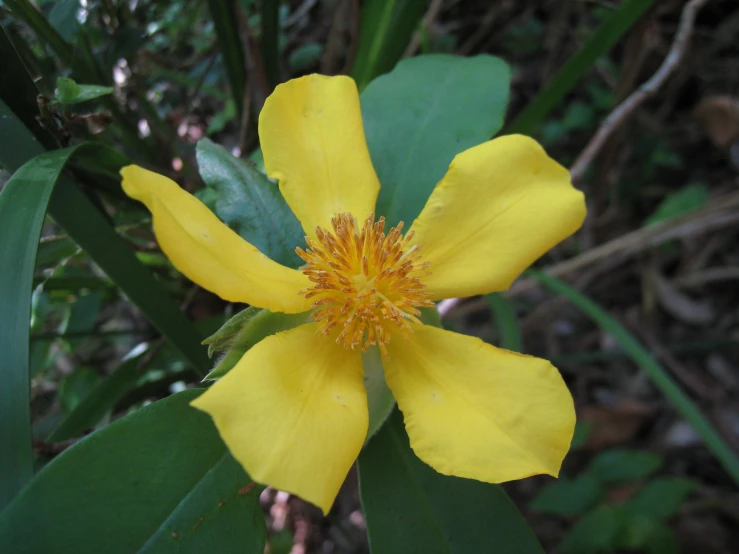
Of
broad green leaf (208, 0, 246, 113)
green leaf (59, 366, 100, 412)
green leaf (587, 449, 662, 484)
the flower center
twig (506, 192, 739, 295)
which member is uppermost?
broad green leaf (208, 0, 246, 113)

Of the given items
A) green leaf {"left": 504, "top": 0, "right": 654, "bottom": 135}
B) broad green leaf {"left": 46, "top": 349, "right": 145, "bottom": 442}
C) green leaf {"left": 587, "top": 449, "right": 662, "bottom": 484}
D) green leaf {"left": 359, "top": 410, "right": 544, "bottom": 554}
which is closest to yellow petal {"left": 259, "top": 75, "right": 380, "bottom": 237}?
green leaf {"left": 359, "top": 410, "right": 544, "bottom": 554}

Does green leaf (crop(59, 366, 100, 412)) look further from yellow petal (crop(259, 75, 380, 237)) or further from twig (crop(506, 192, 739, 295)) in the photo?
twig (crop(506, 192, 739, 295))

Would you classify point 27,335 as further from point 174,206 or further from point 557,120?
point 557,120

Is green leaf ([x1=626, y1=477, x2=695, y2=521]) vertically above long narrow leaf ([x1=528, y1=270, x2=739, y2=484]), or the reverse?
long narrow leaf ([x1=528, y1=270, x2=739, y2=484])

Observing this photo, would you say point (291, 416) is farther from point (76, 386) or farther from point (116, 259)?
point (76, 386)

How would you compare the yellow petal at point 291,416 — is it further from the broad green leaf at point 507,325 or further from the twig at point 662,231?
the twig at point 662,231

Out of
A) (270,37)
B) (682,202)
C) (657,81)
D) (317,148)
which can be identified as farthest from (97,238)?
(682,202)

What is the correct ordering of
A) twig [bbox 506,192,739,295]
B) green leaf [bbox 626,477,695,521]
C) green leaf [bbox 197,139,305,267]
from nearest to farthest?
green leaf [bbox 197,139,305,267], green leaf [bbox 626,477,695,521], twig [bbox 506,192,739,295]

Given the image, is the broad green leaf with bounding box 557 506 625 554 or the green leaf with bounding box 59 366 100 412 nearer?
the green leaf with bounding box 59 366 100 412
